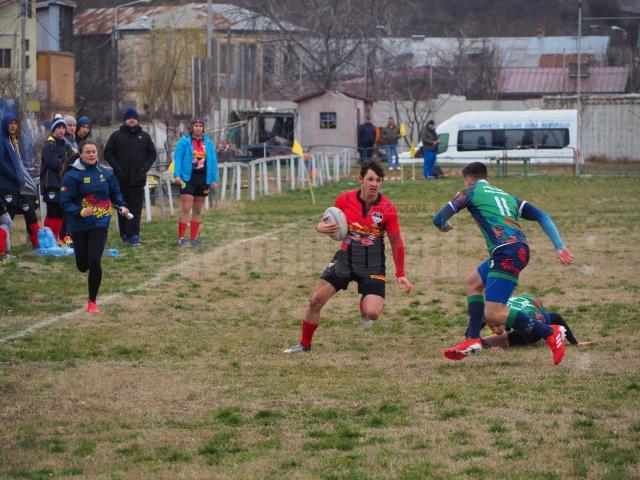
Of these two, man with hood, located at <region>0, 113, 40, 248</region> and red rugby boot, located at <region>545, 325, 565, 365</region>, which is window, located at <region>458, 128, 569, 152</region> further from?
red rugby boot, located at <region>545, 325, 565, 365</region>

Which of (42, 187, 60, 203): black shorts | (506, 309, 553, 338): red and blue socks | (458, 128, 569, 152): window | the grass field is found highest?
(458, 128, 569, 152): window

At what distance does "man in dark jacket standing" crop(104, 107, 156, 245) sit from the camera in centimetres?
1748

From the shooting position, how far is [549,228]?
9367 millimetres

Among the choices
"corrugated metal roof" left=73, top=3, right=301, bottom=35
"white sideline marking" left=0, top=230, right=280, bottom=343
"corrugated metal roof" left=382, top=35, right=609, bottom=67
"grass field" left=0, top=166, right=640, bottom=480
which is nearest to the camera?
"grass field" left=0, top=166, right=640, bottom=480

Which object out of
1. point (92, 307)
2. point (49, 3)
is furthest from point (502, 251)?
point (49, 3)

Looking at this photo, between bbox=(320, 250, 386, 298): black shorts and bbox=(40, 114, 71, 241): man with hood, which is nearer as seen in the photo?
bbox=(320, 250, 386, 298): black shorts

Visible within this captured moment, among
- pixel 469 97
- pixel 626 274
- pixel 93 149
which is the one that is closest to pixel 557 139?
pixel 469 97

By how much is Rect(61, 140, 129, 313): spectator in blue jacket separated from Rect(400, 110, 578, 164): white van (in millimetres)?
33346

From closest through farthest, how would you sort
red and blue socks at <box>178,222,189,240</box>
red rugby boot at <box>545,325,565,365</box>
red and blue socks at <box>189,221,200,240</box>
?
red rugby boot at <box>545,325,565,365</box> → red and blue socks at <box>178,222,189,240</box> → red and blue socks at <box>189,221,200,240</box>

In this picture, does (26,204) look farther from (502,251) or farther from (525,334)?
(502,251)

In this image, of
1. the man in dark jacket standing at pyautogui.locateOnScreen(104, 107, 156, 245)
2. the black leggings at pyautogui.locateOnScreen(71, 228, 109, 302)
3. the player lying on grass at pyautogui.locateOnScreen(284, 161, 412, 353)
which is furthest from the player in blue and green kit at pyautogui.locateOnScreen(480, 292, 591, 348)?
the man in dark jacket standing at pyautogui.locateOnScreen(104, 107, 156, 245)

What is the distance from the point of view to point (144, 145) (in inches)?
698

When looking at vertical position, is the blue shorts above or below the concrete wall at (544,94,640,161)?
below

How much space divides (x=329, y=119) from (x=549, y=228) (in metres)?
40.9
